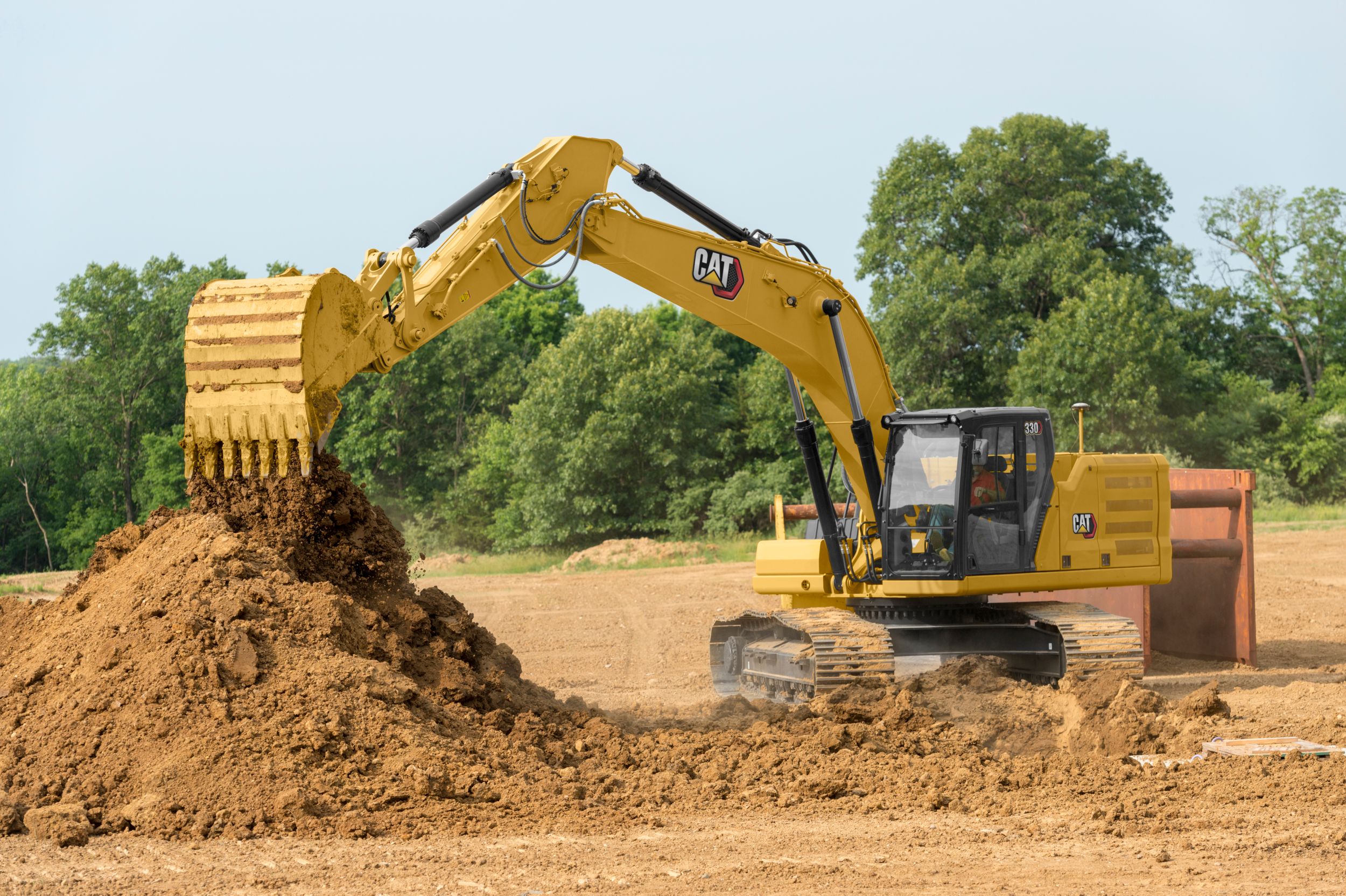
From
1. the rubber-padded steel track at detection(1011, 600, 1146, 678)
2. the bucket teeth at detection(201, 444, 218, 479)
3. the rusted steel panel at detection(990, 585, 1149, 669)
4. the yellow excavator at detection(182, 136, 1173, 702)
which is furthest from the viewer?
the rusted steel panel at detection(990, 585, 1149, 669)

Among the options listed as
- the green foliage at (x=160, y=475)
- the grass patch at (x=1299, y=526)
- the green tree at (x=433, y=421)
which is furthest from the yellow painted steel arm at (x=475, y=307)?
the green tree at (x=433, y=421)

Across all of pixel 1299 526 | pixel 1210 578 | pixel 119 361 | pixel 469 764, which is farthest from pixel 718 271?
pixel 119 361

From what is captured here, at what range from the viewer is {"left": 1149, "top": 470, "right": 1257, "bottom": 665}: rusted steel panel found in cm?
1177

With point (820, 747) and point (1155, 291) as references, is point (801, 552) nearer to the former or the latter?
point (820, 747)

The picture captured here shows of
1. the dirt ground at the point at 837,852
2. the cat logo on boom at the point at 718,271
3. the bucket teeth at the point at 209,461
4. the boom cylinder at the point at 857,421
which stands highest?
the cat logo on boom at the point at 718,271

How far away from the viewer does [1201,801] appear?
6.76 m

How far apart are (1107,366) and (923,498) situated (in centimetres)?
2356

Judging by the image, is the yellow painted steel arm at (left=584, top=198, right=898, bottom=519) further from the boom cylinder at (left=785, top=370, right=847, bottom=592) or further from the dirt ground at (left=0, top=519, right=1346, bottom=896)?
the dirt ground at (left=0, top=519, right=1346, bottom=896)

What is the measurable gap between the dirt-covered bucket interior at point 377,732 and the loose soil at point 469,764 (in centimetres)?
2

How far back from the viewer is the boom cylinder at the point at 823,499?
1004cm

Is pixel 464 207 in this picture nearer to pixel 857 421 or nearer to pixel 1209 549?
pixel 857 421

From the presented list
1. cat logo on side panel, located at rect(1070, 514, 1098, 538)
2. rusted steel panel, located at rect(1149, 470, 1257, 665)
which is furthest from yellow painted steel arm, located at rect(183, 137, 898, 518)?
rusted steel panel, located at rect(1149, 470, 1257, 665)

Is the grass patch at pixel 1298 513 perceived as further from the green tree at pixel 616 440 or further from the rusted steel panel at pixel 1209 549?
the rusted steel panel at pixel 1209 549

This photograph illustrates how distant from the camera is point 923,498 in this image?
9.41 metres
